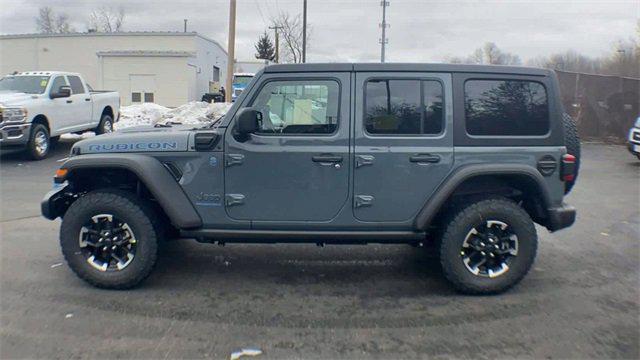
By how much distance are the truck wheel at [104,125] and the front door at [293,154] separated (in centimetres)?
1161

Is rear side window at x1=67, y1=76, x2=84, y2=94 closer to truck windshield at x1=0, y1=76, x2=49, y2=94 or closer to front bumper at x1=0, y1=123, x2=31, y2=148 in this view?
truck windshield at x1=0, y1=76, x2=49, y2=94

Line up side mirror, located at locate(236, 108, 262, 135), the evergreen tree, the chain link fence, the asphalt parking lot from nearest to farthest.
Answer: the asphalt parking lot < side mirror, located at locate(236, 108, 262, 135) < the chain link fence < the evergreen tree

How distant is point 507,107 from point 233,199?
2473mm

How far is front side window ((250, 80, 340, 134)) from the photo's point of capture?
14.8ft

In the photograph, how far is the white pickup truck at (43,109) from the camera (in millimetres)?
11438

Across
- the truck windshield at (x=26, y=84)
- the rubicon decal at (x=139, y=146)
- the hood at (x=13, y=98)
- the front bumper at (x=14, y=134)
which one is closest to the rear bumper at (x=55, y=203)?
the rubicon decal at (x=139, y=146)

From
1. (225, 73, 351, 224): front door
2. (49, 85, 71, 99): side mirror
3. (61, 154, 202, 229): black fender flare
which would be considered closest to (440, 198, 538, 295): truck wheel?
(225, 73, 351, 224): front door

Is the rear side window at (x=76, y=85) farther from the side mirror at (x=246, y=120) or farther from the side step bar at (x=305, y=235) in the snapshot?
the side mirror at (x=246, y=120)

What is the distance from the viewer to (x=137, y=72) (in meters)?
35.8

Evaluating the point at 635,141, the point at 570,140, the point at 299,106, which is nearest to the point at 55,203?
the point at 299,106

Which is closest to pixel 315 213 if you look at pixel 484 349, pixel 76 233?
pixel 484 349

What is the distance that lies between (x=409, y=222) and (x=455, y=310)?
2.63 ft

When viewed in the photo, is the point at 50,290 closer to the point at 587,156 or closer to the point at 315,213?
the point at 315,213

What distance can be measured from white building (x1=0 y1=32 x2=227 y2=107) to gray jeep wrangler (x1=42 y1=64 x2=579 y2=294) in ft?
107
